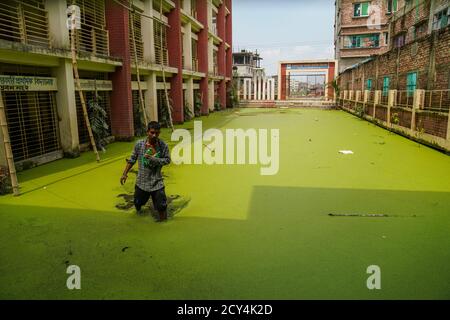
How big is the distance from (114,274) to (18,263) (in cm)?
107

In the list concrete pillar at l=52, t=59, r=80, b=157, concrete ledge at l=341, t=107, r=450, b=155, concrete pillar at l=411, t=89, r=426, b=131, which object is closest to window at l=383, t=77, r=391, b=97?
concrete ledge at l=341, t=107, r=450, b=155

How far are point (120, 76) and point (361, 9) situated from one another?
28.9m

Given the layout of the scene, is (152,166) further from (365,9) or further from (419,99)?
(365,9)

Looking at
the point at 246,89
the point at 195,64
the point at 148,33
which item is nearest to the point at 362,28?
the point at 246,89

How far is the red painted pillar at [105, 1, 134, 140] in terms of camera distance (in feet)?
36.2

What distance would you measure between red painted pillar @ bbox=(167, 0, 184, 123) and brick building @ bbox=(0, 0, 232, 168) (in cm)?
4

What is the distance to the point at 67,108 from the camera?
8727 millimetres

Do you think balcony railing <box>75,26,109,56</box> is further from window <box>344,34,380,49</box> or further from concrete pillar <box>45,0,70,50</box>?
window <box>344,34,380,49</box>

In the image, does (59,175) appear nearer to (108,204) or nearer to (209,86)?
(108,204)

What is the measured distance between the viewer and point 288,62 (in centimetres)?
3353

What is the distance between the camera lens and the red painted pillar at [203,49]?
21.6m
